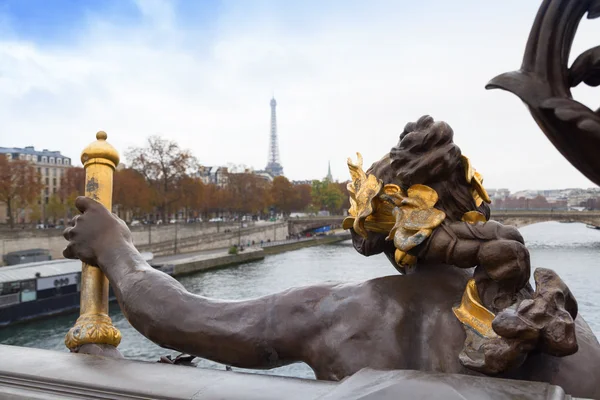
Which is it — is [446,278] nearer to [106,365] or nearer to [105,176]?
[106,365]

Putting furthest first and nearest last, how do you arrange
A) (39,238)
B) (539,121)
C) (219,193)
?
1. (219,193)
2. (39,238)
3. (539,121)

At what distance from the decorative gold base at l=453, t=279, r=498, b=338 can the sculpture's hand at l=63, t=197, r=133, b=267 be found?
49.8 inches

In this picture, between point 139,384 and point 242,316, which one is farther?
point 242,316

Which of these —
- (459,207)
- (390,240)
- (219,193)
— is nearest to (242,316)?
(390,240)

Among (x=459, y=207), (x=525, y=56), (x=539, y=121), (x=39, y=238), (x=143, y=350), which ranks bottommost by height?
(x=143, y=350)

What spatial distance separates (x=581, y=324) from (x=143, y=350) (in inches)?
452

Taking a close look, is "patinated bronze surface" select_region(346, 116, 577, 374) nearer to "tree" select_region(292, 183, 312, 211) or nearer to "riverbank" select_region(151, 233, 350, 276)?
"riverbank" select_region(151, 233, 350, 276)

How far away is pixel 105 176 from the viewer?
227cm

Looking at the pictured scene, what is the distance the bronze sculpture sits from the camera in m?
1.25

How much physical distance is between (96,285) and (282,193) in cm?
5268

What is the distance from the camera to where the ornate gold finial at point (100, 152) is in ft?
7.38

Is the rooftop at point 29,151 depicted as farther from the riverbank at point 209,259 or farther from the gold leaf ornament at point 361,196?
the gold leaf ornament at point 361,196

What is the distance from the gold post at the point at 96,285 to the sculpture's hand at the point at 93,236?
8cm

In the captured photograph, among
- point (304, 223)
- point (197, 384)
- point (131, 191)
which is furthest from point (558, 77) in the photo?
point (304, 223)
